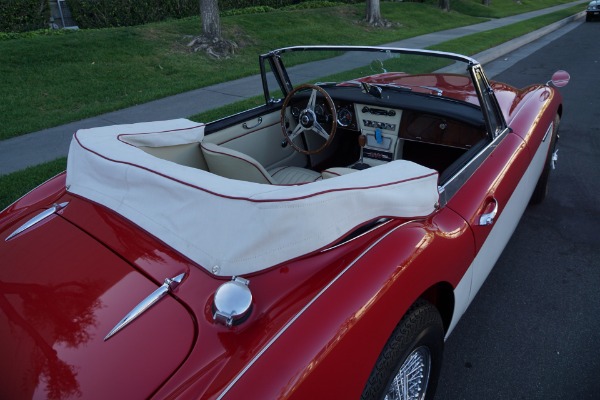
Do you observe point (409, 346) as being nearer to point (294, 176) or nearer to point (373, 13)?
point (294, 176)

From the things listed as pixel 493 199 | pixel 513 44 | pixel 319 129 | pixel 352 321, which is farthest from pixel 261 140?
pixel 513 44

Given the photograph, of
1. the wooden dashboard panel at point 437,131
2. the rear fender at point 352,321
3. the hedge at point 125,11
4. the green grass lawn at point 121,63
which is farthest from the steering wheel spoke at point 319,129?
the hedge at point 125,11

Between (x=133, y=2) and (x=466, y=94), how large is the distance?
40.3ft

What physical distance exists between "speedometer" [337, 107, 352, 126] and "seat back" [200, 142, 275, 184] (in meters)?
1.38

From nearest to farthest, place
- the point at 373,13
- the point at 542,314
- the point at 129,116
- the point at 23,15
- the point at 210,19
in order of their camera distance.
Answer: the point at 542,314 → the point at 129,116 → the point at 210,19 → the point at 23,15 → the point at 373,13

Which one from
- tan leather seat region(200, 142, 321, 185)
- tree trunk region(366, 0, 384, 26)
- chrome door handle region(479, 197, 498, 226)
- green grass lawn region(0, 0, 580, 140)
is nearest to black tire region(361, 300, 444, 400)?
chrome door handle region(479, 197, 498, 226)

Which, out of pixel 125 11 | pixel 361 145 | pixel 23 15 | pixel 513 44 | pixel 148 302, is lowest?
pixel 513 44

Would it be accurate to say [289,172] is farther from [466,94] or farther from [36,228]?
[36,228]

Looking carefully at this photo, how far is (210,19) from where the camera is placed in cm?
952

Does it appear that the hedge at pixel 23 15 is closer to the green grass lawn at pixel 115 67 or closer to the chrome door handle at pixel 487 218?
the green grass lawn at pixel 115 67

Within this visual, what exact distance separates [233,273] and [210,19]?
29.9ft

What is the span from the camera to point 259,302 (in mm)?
1464

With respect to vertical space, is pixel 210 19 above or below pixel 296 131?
above

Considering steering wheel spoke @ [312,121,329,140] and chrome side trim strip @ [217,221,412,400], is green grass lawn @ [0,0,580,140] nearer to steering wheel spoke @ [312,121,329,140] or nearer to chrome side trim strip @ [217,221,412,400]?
steering wheel spoke @ [312,121,329,140]
